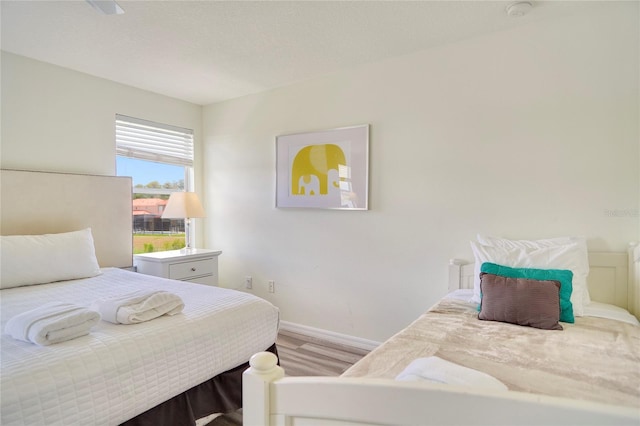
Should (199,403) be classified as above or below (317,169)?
below

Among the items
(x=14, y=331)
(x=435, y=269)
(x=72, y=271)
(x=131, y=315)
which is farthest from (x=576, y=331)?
(x=72, y=271)

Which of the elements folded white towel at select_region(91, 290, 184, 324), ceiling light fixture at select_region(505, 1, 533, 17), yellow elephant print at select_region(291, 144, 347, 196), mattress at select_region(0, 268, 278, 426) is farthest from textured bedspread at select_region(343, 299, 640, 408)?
ceiling light fixture at select_region(505, 1, 533, 17)

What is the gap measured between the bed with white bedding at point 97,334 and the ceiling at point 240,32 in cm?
99

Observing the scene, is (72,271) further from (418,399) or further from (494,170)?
(494,170)

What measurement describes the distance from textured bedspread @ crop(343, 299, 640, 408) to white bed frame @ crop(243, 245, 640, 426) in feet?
1.42

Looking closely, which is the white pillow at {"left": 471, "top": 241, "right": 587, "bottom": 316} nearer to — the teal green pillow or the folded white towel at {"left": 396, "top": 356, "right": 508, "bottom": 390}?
the teal green pillow

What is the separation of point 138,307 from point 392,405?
1319mm

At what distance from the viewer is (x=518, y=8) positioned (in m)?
2.03

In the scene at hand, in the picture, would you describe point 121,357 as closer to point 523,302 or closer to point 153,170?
point 523,302

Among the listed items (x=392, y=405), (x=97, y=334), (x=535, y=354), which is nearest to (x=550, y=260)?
(x=535, y=354)

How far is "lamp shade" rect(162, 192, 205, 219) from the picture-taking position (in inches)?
133

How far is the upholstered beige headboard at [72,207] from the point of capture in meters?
2.54

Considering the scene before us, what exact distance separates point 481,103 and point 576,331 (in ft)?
5.05

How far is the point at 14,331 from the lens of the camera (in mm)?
1378
